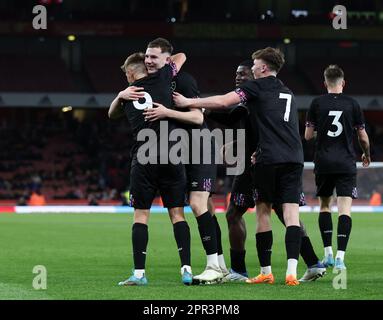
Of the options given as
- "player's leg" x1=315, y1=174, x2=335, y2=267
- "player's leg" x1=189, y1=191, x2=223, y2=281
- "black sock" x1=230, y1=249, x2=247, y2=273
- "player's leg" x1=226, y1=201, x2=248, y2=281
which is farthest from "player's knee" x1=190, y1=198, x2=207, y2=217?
"player's leg" x1=315, y1=174, x2=335, y2=267

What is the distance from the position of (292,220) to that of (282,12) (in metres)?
37.2

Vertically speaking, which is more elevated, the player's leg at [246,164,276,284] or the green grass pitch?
the player's leg at [246,164,276,284]

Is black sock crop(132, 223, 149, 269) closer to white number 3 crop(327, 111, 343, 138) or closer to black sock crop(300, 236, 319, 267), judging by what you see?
black sock crop(300, 236, 319, 267)

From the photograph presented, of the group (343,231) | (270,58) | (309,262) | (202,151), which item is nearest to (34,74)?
(343,231)

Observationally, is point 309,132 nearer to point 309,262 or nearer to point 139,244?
point 309,262

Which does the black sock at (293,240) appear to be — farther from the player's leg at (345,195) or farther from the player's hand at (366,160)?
the player's hand at (366,160)

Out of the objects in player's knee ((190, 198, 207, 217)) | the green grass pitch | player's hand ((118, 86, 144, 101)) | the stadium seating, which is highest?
the stadium seating

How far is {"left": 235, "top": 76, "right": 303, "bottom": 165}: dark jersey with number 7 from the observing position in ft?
32.7

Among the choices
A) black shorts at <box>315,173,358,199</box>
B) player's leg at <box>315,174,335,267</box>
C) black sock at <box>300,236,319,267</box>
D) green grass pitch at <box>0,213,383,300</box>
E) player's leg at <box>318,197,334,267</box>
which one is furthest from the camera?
player's leg at <box>318,197,334,267</box>

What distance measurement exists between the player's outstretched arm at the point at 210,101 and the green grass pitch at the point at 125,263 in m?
1.66

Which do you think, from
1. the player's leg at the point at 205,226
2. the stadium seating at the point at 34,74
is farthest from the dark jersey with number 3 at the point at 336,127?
the stadium seating at the point at 34,74

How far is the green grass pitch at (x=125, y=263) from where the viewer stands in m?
8.98

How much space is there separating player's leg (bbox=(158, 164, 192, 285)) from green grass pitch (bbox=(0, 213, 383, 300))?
272mm

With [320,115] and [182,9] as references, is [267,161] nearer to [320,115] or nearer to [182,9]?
[320,115]
